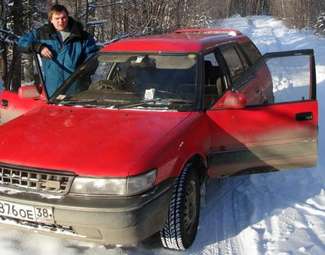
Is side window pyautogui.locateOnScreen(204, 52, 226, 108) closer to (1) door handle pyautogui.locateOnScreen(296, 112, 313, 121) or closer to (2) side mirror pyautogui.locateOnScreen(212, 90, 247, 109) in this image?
(2) side mirror pyautogui.locateOnScreen(212, 90, 247, 109)

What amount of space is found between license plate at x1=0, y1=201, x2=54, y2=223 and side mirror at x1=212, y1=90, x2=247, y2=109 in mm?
1873

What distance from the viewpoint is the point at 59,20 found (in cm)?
598

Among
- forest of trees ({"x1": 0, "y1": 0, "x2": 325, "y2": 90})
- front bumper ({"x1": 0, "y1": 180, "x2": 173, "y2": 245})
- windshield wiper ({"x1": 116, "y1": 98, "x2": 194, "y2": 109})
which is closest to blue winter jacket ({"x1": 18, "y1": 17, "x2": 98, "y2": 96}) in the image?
windshield wiper ({"x1": 116, "y1": 98, "x2": 194, "y2": 109})

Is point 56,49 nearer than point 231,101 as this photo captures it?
No

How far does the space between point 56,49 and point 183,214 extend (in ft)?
9.38

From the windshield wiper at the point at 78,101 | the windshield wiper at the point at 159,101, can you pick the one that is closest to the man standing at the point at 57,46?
the windshield wiper at the point at 78,101

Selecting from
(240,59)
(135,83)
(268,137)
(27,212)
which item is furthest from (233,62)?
(27,212)

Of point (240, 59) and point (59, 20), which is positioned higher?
point (59, 20)

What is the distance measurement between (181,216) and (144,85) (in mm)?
1403

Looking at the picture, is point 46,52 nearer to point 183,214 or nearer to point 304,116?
point 183,214

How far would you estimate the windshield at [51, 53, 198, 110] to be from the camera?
15.8 ft

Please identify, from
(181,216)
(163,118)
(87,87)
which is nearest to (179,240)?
(181,216)

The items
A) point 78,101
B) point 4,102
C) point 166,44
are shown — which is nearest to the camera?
point 78,101

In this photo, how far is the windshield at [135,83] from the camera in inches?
189
